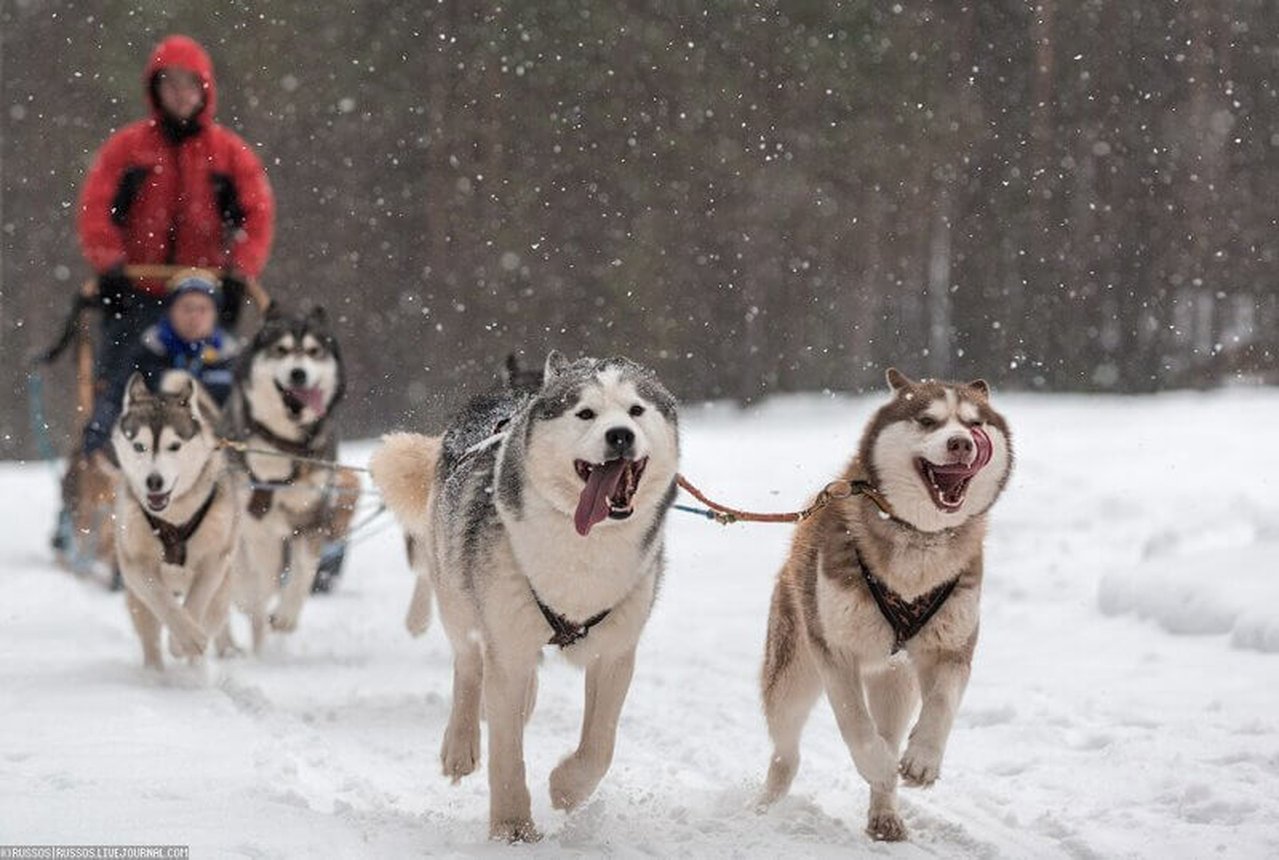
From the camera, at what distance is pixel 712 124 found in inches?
659

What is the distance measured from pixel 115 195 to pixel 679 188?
1073cm

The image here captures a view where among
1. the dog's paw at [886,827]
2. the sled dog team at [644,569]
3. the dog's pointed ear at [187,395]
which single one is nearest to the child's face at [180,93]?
the dog's pointed ear at [187,395]

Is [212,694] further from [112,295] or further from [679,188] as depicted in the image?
[679,188]

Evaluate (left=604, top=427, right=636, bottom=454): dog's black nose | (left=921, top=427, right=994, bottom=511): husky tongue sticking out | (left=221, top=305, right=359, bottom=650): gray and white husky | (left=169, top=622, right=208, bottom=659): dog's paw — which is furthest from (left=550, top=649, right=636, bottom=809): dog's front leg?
(left=221, top=305, right=359, bottom=650): gray and white husky

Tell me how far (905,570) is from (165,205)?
189 inches

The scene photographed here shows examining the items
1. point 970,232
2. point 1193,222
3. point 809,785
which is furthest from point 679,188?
point 809,785

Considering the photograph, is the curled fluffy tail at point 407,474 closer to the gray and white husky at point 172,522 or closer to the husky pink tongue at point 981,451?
the gray and white husky at point 172,522

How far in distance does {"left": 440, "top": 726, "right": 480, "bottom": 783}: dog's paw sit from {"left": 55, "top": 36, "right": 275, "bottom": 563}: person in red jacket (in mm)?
3783

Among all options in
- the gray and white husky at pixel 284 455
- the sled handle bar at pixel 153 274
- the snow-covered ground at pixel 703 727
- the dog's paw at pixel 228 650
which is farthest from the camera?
the sled handle bar at pixel 153 274

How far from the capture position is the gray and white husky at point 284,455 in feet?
20.0

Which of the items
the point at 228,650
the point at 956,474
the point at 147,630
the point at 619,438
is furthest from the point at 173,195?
the point at 956,474

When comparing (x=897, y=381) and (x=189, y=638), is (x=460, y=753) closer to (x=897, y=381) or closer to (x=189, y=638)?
(x=897, y=381)

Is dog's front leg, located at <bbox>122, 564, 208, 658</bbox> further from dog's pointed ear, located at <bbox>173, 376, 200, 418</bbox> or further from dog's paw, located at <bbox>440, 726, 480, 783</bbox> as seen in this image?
dog's paw, located at <bbox>440, 726, 480, 783</bbox>

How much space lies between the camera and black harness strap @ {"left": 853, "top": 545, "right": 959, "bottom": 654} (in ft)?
10.9
